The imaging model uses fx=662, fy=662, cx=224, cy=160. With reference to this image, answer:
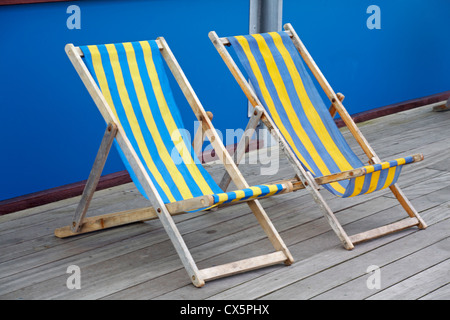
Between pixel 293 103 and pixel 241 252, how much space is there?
0.88 metres

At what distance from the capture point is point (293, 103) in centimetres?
335

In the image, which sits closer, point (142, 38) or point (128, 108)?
point (128, 108)

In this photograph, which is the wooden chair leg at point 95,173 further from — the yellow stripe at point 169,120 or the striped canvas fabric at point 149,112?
the yellow stripe at point 169,120

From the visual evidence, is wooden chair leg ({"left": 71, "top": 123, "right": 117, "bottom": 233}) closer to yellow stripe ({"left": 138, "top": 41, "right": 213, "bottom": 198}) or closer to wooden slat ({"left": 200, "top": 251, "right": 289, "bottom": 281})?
yellow stripe ({"left": 138, "top": 41, "right": 213, "bottom": 198})

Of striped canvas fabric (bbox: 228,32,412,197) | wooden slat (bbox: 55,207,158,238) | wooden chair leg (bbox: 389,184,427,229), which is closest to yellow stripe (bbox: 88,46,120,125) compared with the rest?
wooden slat (bbox: 55,207,158,238)

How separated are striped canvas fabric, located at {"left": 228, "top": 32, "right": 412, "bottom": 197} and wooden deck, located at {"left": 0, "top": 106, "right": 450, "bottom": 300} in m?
0.31

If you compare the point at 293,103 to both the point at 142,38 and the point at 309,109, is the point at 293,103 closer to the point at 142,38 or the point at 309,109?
the point at 309,109

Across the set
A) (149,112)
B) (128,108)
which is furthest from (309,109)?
(128,108)

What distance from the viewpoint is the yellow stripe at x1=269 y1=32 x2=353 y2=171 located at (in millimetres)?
3271

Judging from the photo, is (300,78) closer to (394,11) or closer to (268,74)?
(268,74)

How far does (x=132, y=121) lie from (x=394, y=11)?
3.23 m

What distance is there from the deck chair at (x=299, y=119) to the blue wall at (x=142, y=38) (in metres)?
0.80

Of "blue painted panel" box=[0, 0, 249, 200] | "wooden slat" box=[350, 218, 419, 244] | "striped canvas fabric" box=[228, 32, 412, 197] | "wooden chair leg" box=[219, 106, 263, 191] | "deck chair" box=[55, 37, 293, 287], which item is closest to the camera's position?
"deck chair" box=[55, 37, 293, 287]

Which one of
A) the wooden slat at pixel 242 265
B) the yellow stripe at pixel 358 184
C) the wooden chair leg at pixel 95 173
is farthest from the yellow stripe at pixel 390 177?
the wooden chair leg at pixel 95 173
